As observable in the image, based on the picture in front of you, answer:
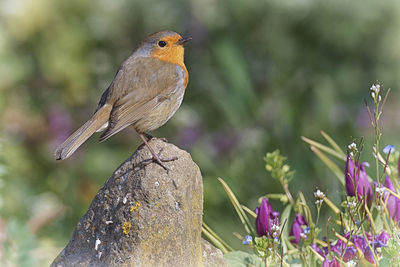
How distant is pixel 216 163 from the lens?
229 inches

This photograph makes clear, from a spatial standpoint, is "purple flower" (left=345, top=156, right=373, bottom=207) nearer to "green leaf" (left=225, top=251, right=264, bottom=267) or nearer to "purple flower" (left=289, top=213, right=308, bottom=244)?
"purple flower" (left=289, top=213, right=308, bottom=244)

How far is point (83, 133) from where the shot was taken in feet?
10.3

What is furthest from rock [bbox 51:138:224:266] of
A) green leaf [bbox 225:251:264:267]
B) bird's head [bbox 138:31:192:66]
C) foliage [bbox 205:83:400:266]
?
bird's head [bbox 138:31:192:66]

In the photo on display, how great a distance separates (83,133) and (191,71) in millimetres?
3284

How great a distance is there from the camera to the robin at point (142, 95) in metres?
3.22

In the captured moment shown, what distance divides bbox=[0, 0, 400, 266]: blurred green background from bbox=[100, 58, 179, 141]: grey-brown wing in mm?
2451

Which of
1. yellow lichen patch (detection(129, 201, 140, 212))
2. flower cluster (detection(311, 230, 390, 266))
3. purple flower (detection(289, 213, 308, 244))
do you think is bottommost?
purple flower (detection(289, 213, 308, 244))

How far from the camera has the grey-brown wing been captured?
3.22 metres

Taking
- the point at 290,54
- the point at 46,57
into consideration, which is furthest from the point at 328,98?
the point at 46,57

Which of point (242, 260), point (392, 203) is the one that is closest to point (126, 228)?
point (242, 260)

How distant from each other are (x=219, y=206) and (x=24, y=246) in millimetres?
2312

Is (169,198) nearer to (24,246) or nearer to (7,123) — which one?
(24,246)

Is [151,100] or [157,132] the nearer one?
[151,100]

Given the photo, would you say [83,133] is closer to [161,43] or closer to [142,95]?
[142,95]
